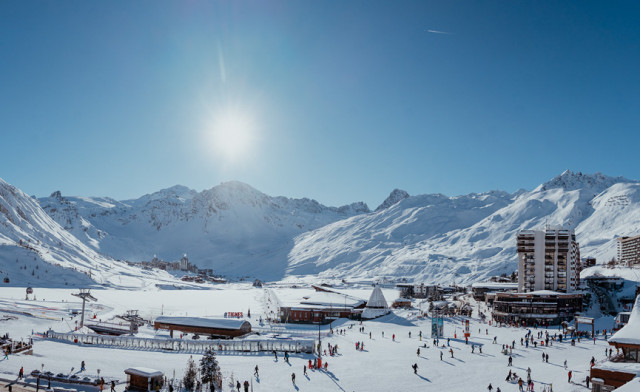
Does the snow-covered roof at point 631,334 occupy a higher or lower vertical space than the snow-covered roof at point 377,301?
higher

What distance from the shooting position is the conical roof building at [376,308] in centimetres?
7825

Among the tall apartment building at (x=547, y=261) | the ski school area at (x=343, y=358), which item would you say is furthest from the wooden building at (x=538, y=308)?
the tall apartment building at (x=547, y=261)

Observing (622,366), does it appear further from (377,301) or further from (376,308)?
(377,301)

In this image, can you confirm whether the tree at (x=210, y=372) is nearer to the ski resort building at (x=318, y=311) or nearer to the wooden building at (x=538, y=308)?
the ski resort building at (x=318, y=311)

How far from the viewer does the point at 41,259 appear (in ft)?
421

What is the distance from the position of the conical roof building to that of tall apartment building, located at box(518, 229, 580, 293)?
148ft

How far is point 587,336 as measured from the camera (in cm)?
6003

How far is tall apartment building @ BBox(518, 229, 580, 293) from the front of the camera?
106625mm

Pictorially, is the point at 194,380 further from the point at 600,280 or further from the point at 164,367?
the point at 600,280

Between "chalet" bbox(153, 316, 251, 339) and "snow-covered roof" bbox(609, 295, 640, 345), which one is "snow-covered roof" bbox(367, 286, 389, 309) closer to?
"chalet" bbox(153, 316, 251, 339)

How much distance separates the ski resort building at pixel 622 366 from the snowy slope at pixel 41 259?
116 m

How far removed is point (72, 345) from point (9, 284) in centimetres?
6991

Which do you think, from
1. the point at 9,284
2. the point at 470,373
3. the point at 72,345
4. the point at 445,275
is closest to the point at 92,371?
the point at 72,345

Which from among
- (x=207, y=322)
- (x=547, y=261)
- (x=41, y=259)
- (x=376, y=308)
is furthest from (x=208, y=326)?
(x=41, y=259)
